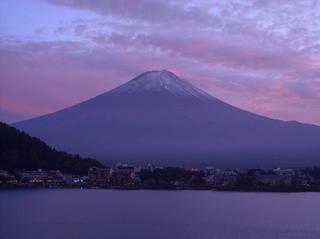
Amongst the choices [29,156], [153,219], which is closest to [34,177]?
[29,156]

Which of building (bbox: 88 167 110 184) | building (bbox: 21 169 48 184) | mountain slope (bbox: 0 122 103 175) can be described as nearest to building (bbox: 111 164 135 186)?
building (bbox: 88 167 110 184)

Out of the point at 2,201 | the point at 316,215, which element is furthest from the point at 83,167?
the point at 316,215

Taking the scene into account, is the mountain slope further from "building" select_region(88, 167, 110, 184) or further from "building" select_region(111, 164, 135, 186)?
"building" select_region(111, 164, 135, 186)

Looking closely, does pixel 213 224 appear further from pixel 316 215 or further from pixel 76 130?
pixel 76 130

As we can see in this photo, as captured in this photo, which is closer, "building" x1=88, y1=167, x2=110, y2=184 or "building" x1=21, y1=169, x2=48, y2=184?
"building" x1=21, y1=169, x2=48, y2=184

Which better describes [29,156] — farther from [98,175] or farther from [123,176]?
[123,176]

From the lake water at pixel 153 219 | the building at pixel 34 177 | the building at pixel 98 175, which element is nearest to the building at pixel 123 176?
the building at pixel 98 175
